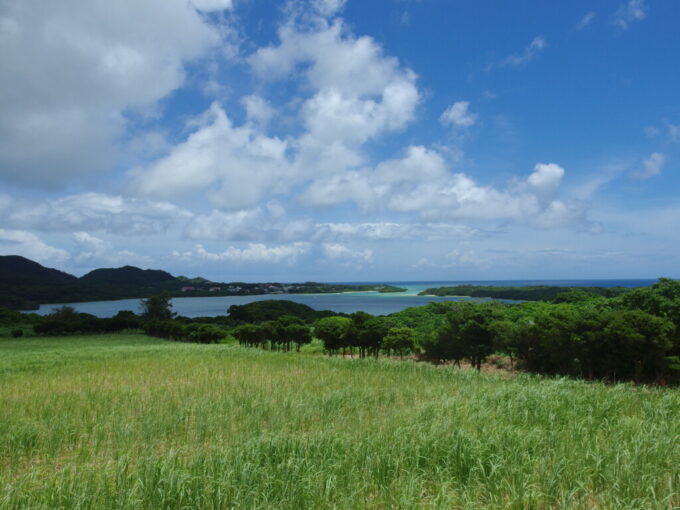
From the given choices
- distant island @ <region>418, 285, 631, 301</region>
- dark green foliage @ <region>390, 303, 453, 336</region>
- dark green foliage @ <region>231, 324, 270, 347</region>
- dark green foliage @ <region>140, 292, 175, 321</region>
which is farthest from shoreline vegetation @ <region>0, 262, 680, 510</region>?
dark green foliage @ <region>140, 292, 175, 321</region>

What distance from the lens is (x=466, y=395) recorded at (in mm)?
10781

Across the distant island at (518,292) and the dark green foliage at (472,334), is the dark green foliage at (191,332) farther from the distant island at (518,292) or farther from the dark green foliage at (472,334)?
the distant island at (518,292)

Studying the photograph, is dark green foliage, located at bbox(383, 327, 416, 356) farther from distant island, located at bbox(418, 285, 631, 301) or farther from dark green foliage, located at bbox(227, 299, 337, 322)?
dark green foliage, located at bbox(227, 299, 337, 322)

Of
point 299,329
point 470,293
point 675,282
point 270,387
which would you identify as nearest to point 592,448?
point 270,387

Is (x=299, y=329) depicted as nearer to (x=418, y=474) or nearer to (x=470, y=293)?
(x=418, y=474)

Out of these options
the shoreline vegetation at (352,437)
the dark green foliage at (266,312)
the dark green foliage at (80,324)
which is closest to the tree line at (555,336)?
the shoreline vegetation at (352,437)

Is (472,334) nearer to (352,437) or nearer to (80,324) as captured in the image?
(352,437)

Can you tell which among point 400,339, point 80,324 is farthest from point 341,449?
point 80,324

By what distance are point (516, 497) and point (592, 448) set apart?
100 inches

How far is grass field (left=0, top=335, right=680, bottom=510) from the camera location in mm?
4812

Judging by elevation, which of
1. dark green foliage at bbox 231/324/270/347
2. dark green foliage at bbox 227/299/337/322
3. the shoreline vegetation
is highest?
the shoreline vegetation

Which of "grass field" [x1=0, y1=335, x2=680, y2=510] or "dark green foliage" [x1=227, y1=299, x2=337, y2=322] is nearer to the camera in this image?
"grass field" [x1=0, y1=335, x2=680, y2=510]

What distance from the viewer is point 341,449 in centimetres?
625

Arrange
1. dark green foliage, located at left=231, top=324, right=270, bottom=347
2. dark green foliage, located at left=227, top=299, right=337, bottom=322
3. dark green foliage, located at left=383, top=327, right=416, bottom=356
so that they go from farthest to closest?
dark green foliage, located at left=227, top=299, right=337, bottom=322, dark green foliage, located at left=231, top=324, right=270, bottom=347, dark green foliage, located at left=383, top=327, right=416, bottom=356
